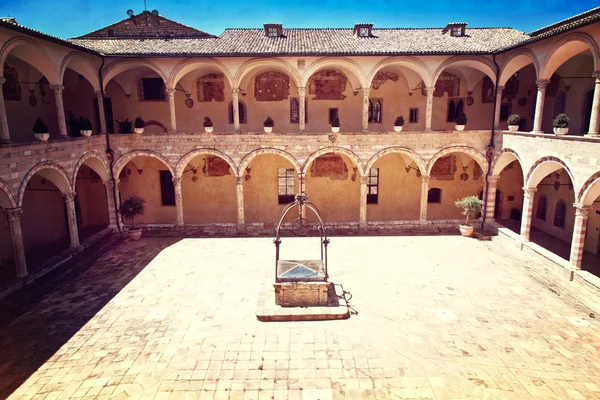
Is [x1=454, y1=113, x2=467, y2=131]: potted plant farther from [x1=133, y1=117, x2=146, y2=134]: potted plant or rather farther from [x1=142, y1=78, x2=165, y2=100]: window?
[x1=142, y1=78, x2=165, y2=100]: window

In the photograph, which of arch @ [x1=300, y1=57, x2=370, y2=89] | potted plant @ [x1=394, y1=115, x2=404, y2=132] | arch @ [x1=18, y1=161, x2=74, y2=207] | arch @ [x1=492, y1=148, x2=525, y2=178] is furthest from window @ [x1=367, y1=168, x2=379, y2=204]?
arch @ [x1=18, y1=161, x2=74, y2=207]

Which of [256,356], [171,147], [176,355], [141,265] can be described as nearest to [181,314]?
[176,355]

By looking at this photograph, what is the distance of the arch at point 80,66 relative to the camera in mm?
14469

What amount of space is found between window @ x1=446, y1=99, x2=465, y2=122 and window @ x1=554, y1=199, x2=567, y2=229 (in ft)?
20.8

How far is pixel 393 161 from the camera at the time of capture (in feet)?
66.4

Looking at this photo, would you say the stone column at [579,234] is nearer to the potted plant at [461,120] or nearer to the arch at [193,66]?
the potted plant at [461,120]

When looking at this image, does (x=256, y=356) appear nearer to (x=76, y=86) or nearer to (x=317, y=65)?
(x=317, y=65)

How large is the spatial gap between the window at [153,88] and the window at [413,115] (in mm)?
12832

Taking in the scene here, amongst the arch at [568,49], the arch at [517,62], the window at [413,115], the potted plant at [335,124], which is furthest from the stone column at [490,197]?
the potted plant at [335,124]

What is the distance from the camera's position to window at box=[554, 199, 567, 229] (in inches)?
670

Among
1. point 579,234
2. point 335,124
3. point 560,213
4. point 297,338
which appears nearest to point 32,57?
point 335,124

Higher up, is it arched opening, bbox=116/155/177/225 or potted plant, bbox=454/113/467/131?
potted plant, bbox=454/113/467/131

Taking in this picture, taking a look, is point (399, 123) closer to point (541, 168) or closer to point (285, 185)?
point (541, 168)

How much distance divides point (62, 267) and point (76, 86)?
32.7 ft
